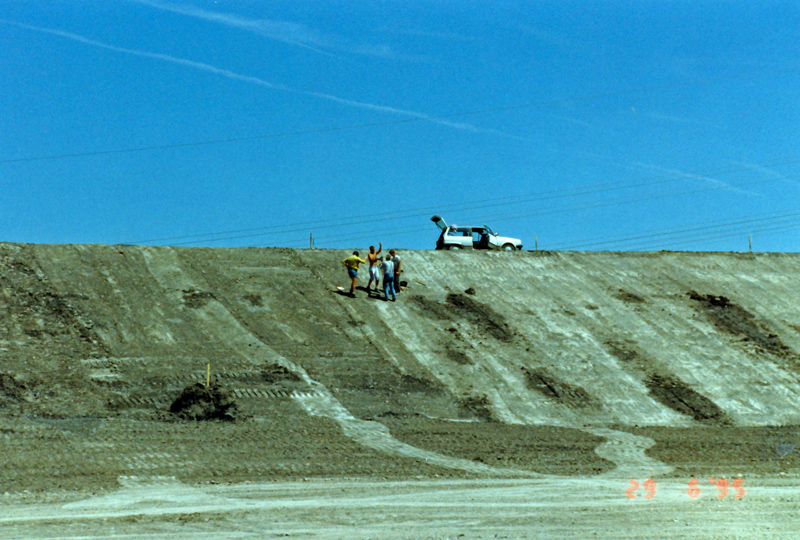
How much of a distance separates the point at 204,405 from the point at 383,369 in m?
5.50

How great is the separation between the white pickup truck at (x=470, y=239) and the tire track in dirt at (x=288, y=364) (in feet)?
43.8

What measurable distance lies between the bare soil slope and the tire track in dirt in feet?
0.26

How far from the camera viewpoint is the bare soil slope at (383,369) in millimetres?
14578

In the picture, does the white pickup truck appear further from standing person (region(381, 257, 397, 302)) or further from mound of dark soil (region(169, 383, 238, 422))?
mound of dark soil (region(169, 383, 238, 422))

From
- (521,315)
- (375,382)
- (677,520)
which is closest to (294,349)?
(375,382)

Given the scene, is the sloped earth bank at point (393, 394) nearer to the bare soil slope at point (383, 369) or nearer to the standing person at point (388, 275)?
the bare soil slope at point (383, 369)

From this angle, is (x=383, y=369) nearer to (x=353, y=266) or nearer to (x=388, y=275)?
(x=388, y=275)

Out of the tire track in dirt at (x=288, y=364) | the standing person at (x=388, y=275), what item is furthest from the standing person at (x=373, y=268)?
the tire track in dirt at (x=288, y=364)

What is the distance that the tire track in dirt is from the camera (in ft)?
48.8

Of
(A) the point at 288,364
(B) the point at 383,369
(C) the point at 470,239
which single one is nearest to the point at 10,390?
(A) the point at 288,364

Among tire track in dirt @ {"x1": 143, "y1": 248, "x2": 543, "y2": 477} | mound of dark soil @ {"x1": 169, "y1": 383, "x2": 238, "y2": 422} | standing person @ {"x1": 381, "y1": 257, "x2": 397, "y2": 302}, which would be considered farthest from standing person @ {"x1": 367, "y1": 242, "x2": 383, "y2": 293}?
mound of dark soil @ {"x1": 169, "y1": 383, "x2": 238, "y2": 422}

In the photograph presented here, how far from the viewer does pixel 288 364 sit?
20859 mm

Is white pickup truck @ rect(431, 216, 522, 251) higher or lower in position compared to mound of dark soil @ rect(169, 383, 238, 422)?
higher

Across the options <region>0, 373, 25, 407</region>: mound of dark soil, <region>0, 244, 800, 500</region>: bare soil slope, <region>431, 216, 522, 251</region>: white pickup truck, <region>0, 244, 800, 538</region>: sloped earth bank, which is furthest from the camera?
<region>431, 216, 522, 251</region>: white pickup truck
